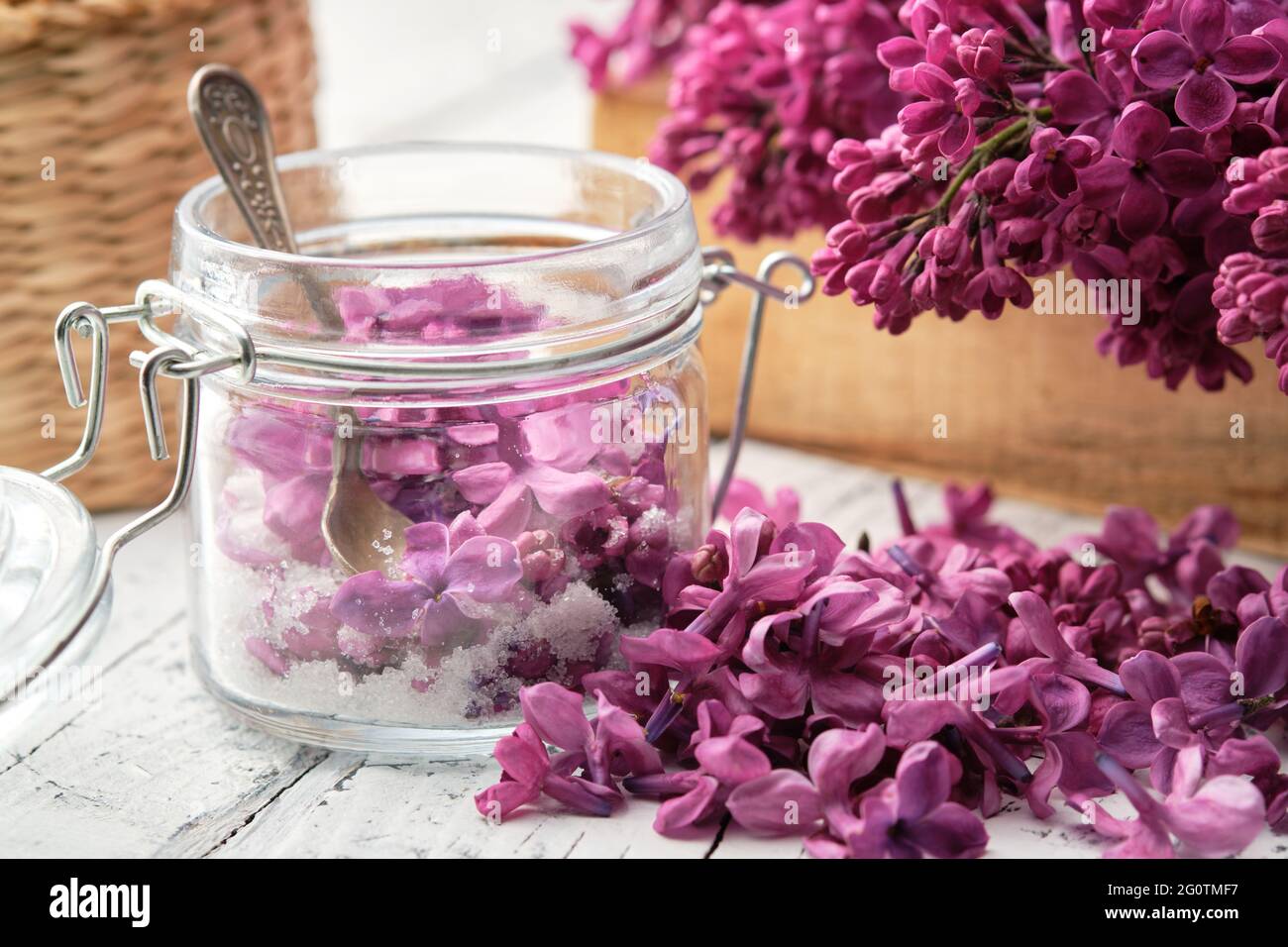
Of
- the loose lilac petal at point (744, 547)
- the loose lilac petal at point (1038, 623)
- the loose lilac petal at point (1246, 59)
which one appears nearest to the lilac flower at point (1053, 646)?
the loose lilac petal at point (1038, 623)

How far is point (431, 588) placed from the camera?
1.94 ft

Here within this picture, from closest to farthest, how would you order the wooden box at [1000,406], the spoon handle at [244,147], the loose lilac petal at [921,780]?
the loose lilac petal at [921,780]
the spoon handle at [244,147]
the wooden box at [1000,406]

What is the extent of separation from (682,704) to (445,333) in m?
0.17

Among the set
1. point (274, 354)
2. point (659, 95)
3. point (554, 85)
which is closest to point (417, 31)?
point (554, 85)

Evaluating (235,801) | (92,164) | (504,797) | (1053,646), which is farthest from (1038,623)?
(92,164)

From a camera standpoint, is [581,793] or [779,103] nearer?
[581,793]

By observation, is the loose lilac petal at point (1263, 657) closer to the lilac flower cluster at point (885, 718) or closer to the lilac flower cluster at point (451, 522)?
the lilac flower cluster at point (885, 718)

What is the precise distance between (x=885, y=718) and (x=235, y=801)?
0.85 ft

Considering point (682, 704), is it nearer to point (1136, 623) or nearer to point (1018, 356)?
point (1136, 623)

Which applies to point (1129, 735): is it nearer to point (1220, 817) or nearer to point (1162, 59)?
point (1220, 817)

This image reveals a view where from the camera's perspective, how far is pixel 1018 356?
92cm

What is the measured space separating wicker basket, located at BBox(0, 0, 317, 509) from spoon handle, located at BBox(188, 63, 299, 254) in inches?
4.4

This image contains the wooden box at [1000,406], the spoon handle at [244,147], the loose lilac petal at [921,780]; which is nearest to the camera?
the loose lilac petal at [921,780]

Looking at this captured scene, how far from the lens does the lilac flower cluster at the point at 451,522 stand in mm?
584
